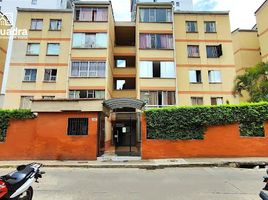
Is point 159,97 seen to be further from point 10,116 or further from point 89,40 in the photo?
point 10,116

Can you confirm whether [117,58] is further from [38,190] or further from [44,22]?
[38,190]

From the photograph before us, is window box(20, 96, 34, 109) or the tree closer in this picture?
the tree

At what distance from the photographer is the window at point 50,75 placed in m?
22.9

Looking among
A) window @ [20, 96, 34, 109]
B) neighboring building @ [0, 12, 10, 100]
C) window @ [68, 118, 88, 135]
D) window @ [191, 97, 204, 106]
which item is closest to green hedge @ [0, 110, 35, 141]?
window @ [68, 118, 88, 135]

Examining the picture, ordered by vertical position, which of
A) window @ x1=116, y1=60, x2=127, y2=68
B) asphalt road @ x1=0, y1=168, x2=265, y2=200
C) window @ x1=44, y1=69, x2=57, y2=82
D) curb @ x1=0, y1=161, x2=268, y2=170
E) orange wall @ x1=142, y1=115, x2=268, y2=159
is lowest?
asphalt road @ x1=0, y1=168, x2=265, y2=200

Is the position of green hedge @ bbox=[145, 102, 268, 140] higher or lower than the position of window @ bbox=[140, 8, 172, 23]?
lower

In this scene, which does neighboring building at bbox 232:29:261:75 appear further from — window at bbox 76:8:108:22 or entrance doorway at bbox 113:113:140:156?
window at bbox 76:8:108:22

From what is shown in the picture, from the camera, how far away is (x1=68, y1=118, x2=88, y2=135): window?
14.4 metres

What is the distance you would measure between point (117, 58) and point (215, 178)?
21.4 meters

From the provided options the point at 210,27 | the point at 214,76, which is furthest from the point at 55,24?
the point at 214,76

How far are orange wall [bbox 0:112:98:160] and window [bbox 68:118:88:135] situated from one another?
28 centimetres

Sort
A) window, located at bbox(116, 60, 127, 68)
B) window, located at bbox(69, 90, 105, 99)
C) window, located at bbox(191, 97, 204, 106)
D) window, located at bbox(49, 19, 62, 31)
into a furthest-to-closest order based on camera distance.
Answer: window, located at bbox(116, 60, 127, 68) → window, located at bbox(49, 19, 62, 31) → window, located at bbox(191, 97, 204, 106) → window, located at bbox(69, 90, 105, 99)

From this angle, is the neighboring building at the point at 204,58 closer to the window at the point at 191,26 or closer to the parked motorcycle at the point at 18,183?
the window at the point at 191,26

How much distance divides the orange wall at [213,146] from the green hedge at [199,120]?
15.5 inches
